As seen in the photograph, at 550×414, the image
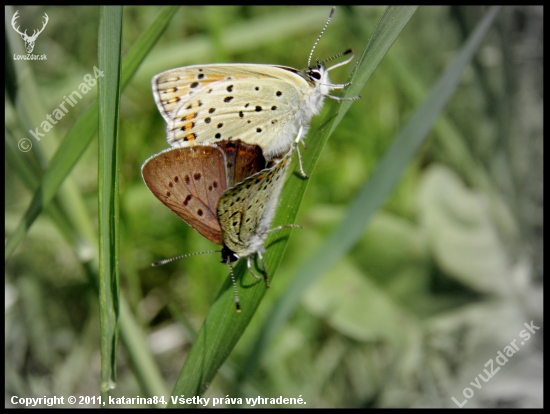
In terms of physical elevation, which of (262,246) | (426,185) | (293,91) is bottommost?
(426,185)

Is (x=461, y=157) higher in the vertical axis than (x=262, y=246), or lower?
lower

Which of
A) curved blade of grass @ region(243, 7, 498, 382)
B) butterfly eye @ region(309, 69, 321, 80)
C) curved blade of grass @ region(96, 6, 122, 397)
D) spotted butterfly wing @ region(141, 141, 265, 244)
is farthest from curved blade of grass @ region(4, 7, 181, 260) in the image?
curved blade of grass @ region(243, 7, 498, 382)

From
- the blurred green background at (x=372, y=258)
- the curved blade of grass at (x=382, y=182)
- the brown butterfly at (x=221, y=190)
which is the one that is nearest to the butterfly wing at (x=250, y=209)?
the brown butterfly at (x=221, y=190)

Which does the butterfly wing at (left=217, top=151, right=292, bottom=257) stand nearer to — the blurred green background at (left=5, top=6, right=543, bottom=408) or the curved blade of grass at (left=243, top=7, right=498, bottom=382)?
the curved blade of grass at (left=243, top=7, right=498, bottom=382)

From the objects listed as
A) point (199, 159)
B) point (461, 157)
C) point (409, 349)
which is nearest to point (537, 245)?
point (461, 157)

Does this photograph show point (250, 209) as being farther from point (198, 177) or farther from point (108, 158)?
point (108, 158)

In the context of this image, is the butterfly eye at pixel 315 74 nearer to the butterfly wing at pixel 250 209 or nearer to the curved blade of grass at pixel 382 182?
the curved blade of grass at pixel 382 182
